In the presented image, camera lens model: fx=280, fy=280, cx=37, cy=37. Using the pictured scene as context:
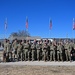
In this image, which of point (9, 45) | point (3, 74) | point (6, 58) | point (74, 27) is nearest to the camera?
point (3, 74)

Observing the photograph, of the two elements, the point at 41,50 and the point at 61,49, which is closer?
the point at 61,49

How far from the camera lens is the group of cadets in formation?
872 inches

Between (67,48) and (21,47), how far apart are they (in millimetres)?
3682

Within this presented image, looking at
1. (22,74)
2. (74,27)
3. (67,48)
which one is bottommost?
(22,74)

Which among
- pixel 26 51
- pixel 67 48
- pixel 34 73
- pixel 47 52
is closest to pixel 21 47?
pixel 26 51

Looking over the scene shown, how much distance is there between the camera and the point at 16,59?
906 inches

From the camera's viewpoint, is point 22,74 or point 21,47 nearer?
point 22,74

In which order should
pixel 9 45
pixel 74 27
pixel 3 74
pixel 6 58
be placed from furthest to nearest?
pixel 74 27 < pixel 9 45 < pixel 6 58 < pixel 3 74

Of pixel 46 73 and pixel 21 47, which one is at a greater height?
pixel 21 47

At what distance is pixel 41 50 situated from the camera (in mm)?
22641

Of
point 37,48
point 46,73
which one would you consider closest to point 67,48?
point 37,48

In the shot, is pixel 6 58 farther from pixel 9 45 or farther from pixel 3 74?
pixel 3 74

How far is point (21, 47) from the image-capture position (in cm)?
2250

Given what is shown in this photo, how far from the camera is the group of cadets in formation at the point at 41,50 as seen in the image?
72.7ft
